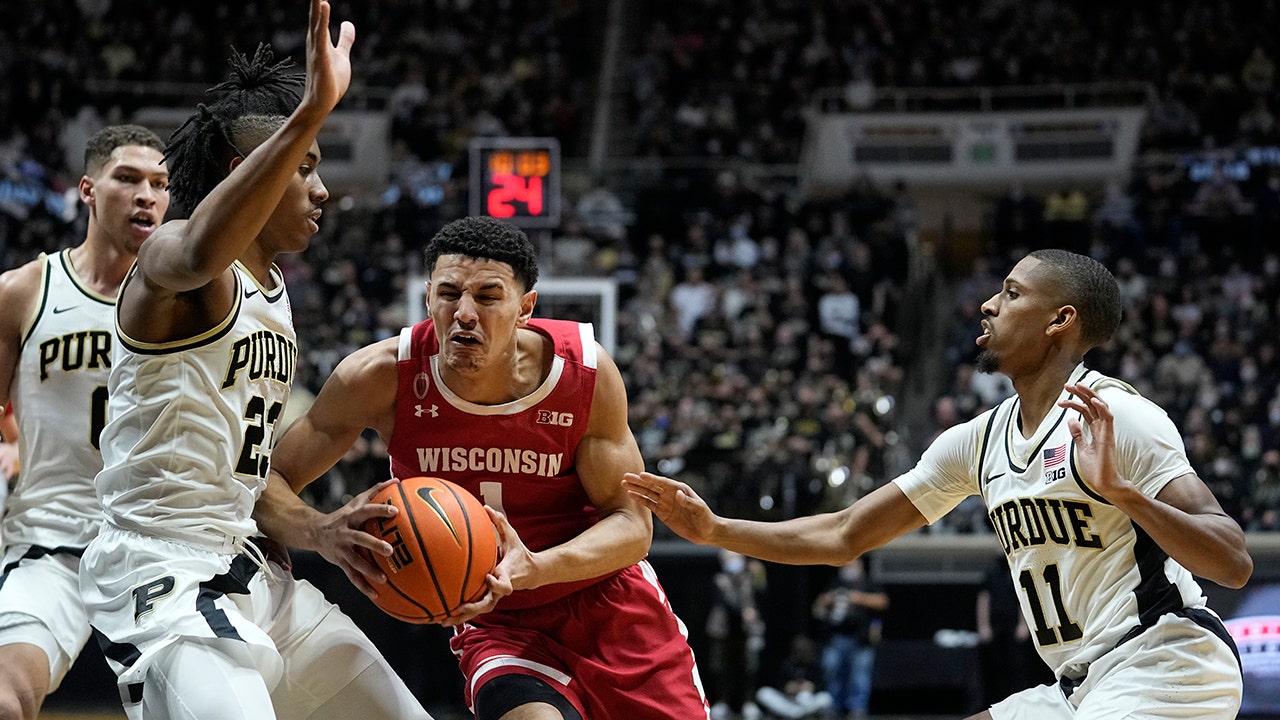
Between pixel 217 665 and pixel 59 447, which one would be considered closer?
pixel 217 665

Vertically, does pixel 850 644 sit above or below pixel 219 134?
below

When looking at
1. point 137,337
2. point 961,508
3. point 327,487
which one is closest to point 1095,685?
point 137,337

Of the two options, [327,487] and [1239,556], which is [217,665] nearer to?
[1239,556]

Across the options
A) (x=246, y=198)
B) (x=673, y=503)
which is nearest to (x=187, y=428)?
(x=246, y=198)

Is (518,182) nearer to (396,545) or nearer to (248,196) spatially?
→ (396,545)

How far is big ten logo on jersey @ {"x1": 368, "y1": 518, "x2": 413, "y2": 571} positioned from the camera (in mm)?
3834

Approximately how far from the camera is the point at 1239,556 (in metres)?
3.94

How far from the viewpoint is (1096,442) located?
4008mm

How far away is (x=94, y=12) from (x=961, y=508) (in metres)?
16.4

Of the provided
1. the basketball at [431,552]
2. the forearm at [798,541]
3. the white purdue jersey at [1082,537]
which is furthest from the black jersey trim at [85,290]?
the white purdue jersey at [1082,537]

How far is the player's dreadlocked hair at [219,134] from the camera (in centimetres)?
398

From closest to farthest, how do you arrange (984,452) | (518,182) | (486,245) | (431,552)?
1. (431,552)
2. (486,245)
3. (984,452)
4. (518,182)

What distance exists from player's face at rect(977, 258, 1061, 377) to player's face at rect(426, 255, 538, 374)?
1491 mm

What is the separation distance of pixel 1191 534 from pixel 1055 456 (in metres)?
0.53
